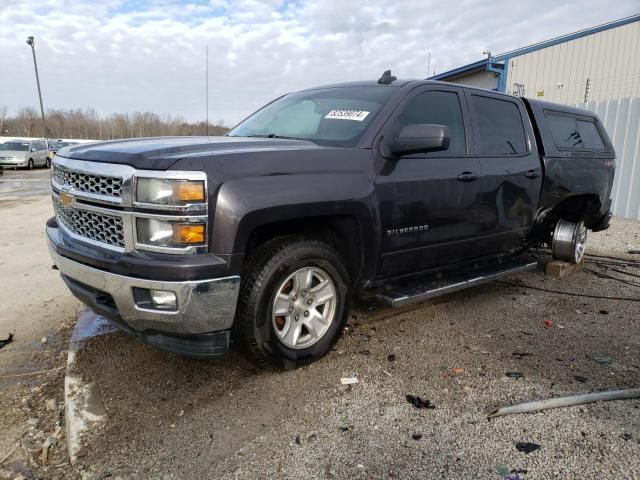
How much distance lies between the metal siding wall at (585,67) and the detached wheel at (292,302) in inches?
575

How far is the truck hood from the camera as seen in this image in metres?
2.48

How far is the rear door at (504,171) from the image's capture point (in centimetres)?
403

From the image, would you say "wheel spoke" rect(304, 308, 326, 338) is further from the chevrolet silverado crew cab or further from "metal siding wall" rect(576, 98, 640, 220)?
"metal siding wall" rect(576, 98, 640, 220)

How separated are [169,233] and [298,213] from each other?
74cm

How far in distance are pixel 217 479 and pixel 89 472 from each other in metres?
0.61

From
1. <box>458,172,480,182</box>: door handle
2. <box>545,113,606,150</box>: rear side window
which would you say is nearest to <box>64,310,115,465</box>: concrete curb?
<box>458,172,480,182</box>: door handle

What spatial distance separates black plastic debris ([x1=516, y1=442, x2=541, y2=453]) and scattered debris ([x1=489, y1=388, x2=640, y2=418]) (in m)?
0.26

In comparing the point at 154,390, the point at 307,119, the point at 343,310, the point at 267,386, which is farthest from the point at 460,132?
the point at 154,390

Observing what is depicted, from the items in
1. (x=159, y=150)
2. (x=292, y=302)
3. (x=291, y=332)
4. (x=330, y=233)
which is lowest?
(x=291, y=332)

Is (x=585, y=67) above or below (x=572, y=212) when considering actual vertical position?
above

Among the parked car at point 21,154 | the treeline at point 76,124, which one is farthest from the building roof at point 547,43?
the treeline at point 76,124

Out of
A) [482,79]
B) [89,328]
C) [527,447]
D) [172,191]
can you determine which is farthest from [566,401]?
[482,79]

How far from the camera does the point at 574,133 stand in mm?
5207

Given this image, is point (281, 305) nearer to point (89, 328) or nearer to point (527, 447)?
point (527, 447)
